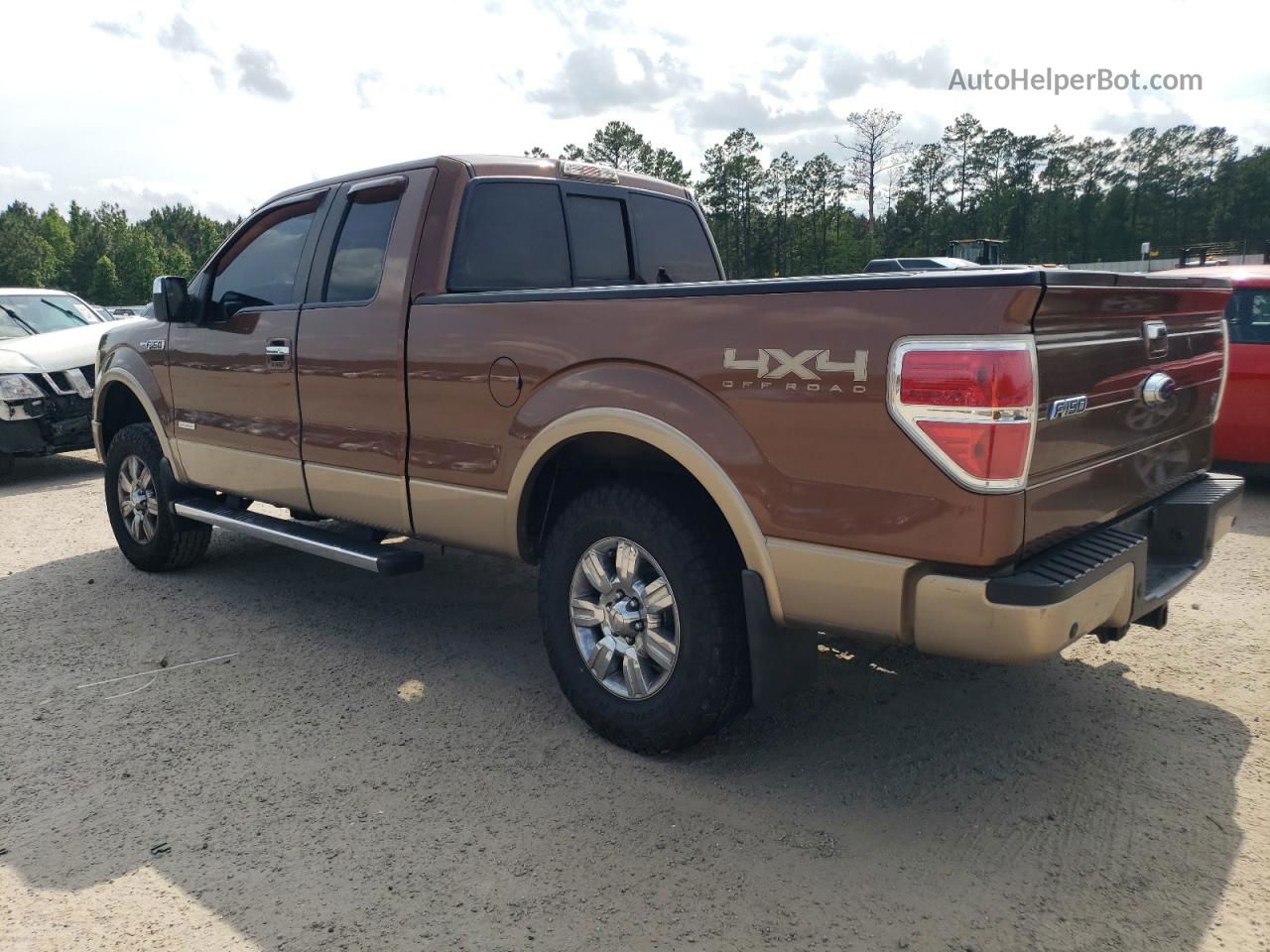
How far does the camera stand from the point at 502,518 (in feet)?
11.9

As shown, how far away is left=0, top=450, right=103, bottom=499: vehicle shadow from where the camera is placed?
8984 millimetres

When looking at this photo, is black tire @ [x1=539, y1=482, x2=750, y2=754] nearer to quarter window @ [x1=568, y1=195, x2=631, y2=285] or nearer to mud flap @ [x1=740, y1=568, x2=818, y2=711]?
mud flap @ [x1=740, y1=568, x2=818, y2=711]

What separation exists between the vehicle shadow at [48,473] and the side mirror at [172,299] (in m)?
4.75

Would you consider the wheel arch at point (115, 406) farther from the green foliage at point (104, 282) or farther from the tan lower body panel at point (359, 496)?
the green foliage at point (104, 282)

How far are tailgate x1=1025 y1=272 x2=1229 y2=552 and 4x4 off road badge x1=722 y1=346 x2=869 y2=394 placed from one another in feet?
1.46

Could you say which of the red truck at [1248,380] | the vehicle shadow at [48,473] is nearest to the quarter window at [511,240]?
the red truck at [1248,380]

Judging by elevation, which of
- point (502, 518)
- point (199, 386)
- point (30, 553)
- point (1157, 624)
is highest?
point (199, 386)

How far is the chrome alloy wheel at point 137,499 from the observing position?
566 centimetres

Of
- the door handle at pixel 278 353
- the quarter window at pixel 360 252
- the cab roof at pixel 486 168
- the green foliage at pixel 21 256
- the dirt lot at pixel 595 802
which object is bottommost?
the dirt lot at pixel 595 802

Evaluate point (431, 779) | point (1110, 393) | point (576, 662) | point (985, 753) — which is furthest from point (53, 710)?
point (1110, 393)

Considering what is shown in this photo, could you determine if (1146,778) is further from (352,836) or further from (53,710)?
(53,710)

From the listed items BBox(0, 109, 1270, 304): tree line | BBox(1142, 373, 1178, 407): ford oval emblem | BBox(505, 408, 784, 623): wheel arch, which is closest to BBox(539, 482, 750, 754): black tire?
BBox(505, 408, 784, 623): wheel arch

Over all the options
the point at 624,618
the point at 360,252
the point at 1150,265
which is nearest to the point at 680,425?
the point at 624,618

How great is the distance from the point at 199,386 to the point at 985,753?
4158 mm
